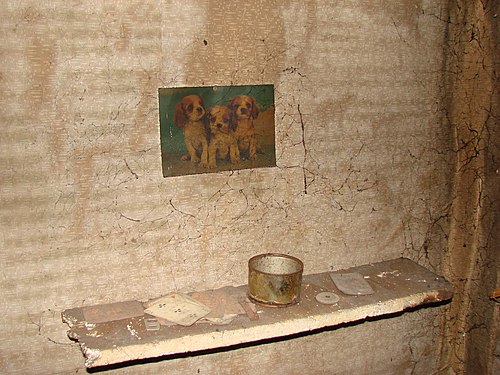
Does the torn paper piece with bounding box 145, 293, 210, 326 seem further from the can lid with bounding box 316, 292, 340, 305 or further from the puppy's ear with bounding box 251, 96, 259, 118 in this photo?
the puppy's ear with bounding box 251, 96, 259, 118

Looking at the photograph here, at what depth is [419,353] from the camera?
329cm

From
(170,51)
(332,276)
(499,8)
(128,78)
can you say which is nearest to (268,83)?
(170,51)

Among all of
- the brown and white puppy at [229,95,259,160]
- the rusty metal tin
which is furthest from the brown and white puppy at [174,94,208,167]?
the rusty metal tin

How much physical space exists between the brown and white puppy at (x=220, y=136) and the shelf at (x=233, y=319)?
0.66 metres

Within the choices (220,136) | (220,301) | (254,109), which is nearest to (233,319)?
(220,301)

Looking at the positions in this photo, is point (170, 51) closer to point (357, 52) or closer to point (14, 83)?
point (14, 83)

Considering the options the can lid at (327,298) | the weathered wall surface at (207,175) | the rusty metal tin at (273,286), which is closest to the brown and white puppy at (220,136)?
the weathered wall surface at (207,175)

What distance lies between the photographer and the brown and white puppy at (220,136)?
2.55m

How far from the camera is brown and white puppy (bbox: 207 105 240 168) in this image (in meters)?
2.55

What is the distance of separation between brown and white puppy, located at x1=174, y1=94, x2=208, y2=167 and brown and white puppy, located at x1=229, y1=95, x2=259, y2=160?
15cm

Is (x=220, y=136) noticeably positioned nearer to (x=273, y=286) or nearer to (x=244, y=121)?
(x=244, y=121)

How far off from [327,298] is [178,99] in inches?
Result: 45.6

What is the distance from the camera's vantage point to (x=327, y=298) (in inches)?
103

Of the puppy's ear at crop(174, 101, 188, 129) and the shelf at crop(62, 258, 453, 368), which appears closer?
the shelf at crop(62, 258, 453, 368)
